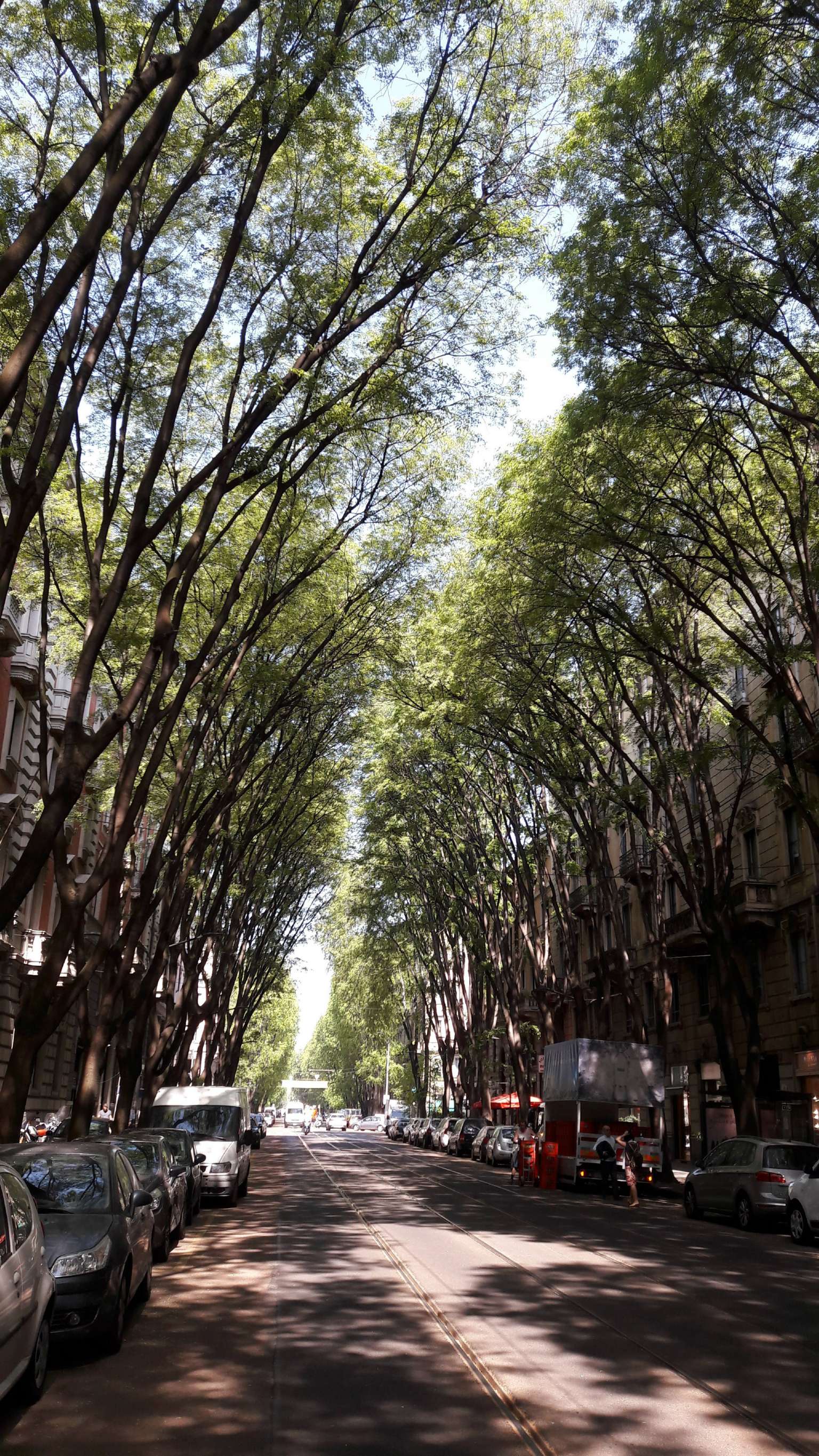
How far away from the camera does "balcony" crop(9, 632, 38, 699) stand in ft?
96.0

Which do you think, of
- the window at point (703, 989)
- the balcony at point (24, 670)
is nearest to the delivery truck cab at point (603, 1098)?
the window at point (703, 989)

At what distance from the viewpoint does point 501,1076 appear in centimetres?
6119

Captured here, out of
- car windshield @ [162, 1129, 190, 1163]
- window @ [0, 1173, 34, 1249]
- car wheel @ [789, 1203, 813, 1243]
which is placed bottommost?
car wheel @ [789, 1203, 813, 1243]

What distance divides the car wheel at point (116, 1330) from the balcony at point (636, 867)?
22678 mm

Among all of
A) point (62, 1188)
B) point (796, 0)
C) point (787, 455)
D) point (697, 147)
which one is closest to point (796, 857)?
point (787, 455)

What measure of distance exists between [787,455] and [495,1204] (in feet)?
45.0

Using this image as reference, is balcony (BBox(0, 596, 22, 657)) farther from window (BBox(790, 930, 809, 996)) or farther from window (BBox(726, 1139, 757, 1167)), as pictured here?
window (BBox(790, 930, 809, 996))

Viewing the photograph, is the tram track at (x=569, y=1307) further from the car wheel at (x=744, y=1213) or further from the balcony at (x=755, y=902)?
the balcony at (x=755, y=902)

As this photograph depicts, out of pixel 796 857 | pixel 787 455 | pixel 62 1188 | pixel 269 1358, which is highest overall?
pixel 787 455

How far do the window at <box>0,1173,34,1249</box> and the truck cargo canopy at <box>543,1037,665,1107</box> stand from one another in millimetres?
20176

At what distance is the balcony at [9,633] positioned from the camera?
2606 centimetres

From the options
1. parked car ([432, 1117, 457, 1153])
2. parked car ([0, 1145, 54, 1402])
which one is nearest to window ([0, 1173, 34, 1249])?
parked car ([0, 1145, 54, 1402])

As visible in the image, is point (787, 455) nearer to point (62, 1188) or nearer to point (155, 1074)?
point (62, 1188)

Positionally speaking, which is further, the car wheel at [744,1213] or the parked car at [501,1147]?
the parked car at [501,1147]
